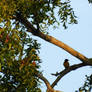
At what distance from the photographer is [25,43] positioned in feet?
63.7

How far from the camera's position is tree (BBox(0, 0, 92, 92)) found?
47.2 ft

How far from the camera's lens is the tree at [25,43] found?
1440 centimetres

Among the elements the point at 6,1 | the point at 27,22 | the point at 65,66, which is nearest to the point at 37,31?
the point at 27,22

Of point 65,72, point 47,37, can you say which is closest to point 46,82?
point 65,72

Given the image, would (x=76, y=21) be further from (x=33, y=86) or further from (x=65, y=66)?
(x=33, y=86)

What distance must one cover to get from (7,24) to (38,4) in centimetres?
307

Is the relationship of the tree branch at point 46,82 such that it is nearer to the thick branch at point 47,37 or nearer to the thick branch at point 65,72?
the thick branch at point 65,72

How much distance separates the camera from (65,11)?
20250 mm

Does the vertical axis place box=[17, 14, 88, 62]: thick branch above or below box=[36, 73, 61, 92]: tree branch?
above

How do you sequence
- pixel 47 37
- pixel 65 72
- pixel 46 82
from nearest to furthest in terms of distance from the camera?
1. pixel 65 72
2. pixel 46 82
3. pixel 47 37

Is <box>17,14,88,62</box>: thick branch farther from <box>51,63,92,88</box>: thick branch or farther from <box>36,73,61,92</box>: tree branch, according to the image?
<box>36,73,61,92</box>: tree branch

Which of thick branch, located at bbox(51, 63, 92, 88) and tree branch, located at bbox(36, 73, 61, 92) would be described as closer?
tree branch, located at bbox(36, 73, 61, 92)

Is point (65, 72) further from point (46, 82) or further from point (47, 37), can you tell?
point (47, 37)

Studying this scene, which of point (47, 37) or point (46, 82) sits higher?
point (47, 37)
